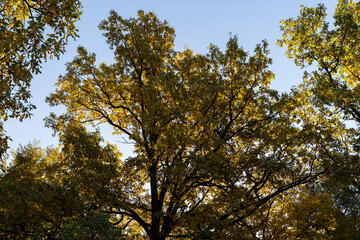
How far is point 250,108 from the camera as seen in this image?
13.7 metres

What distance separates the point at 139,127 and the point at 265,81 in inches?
268

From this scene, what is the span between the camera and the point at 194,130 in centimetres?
1126

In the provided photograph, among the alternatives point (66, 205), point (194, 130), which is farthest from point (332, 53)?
point (66, 205)

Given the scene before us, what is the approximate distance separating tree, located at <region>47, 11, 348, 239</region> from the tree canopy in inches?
2.5

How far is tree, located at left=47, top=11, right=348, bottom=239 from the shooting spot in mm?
10906

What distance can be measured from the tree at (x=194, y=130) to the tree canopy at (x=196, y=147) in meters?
0.06

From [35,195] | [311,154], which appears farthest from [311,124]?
[35,195]

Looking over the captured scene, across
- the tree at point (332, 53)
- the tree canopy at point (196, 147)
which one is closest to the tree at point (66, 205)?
the tree canopy at point (196, 147)

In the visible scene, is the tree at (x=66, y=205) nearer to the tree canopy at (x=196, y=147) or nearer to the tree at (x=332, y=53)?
the tree canopy at (x=196, y=147)

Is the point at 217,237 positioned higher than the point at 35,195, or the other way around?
the point at 35,195

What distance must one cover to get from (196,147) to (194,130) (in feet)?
2.32

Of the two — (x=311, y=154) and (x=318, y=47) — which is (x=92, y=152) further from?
(x=318, y=47)

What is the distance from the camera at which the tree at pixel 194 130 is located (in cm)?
1091

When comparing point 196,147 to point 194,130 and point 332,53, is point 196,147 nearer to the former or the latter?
point 194,130
